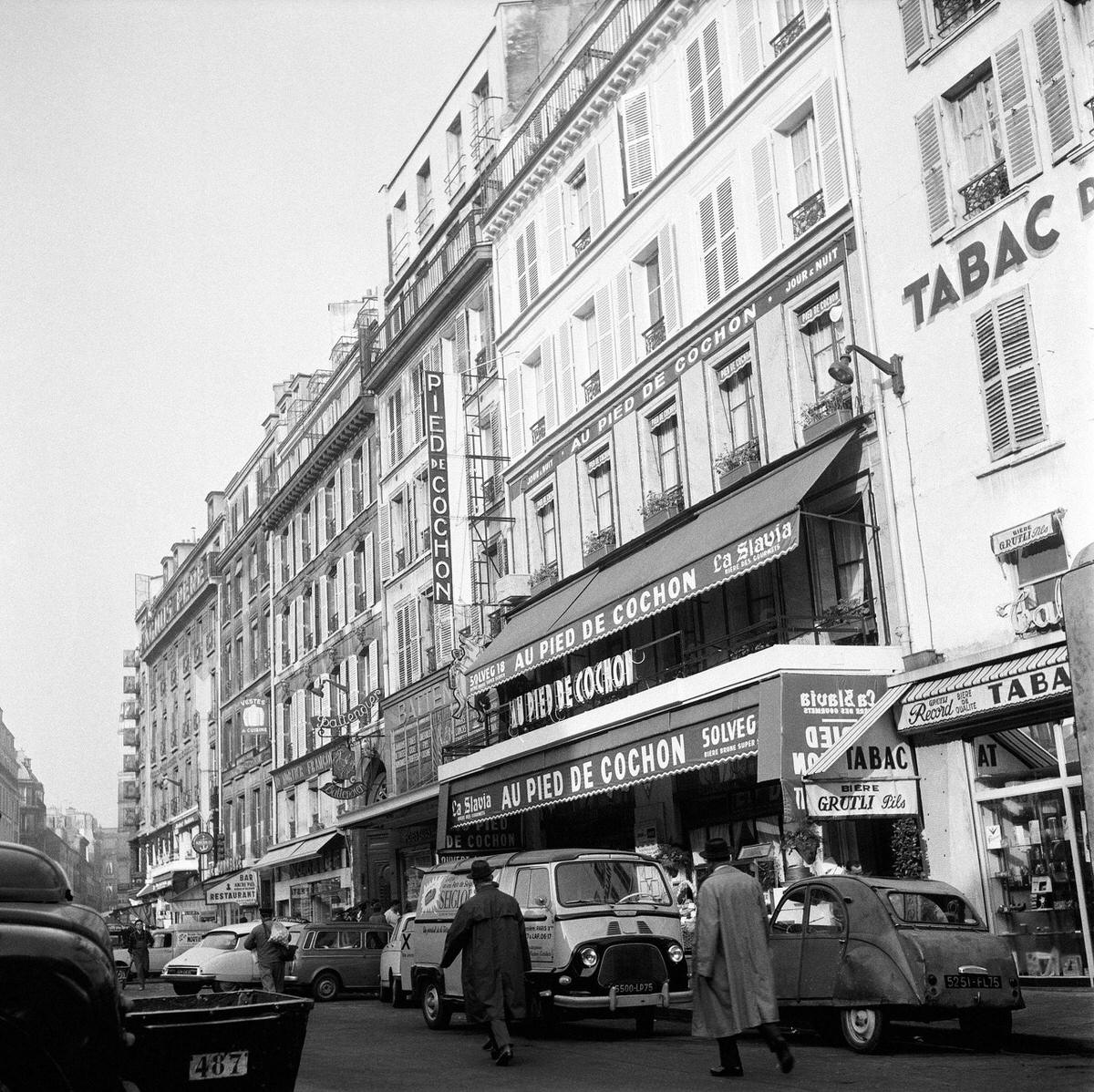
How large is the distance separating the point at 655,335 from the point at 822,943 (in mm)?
16282

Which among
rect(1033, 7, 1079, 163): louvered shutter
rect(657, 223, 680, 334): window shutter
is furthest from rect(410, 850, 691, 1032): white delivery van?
rect(657, 223, 680, 334): window shutter

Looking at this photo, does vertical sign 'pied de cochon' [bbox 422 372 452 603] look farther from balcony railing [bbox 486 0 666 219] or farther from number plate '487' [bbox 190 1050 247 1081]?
number plate '487' [bbox 190 1050 247 1081]

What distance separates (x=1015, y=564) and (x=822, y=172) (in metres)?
7.55

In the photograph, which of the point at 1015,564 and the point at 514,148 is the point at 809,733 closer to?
the point at 1015,564

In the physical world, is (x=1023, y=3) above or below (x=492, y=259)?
below

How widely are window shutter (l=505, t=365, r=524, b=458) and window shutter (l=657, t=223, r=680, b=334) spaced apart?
640 cm

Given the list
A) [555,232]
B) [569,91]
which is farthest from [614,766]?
[569,91]

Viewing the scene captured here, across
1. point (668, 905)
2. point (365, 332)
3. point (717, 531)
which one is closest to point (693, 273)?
point (717, 531)

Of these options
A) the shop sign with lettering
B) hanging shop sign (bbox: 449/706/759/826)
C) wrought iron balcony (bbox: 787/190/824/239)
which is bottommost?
hanging shop sign (bbox: 449/706/759/826)

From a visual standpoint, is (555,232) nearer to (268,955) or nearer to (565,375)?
(565,375)

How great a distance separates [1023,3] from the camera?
18656mm

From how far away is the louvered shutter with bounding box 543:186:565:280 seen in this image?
31.6 metres

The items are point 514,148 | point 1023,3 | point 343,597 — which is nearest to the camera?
point 1023,3

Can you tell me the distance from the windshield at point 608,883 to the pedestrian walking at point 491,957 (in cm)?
274
